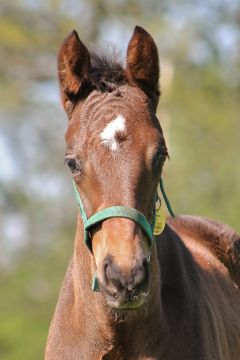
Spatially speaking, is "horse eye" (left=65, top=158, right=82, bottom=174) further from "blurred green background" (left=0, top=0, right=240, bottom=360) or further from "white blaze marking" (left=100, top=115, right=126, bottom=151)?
"blurred green background" (left=0, top=0, right=240, bottom=360)

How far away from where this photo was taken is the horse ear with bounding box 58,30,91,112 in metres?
5.49

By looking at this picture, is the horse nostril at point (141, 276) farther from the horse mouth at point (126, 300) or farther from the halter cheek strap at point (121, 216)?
the halter cheek strap at point (121, 216)

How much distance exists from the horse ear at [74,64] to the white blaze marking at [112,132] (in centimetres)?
49

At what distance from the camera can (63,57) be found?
5.52m

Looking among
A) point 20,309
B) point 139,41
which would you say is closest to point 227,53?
point 20,309

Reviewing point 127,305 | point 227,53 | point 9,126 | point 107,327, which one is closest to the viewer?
point 127,305

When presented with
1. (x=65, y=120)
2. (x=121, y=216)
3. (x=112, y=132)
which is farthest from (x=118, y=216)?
(x=65, y=120)

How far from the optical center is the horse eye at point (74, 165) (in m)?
5.09

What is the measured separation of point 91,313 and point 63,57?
5.04 ft

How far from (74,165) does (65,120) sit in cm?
2218

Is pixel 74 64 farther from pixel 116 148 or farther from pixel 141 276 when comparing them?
pixel 141 276

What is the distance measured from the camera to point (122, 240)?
4691 mm

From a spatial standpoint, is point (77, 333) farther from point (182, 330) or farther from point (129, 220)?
point (129, 220)

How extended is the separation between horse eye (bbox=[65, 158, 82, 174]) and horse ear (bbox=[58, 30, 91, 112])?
1.79 ft
